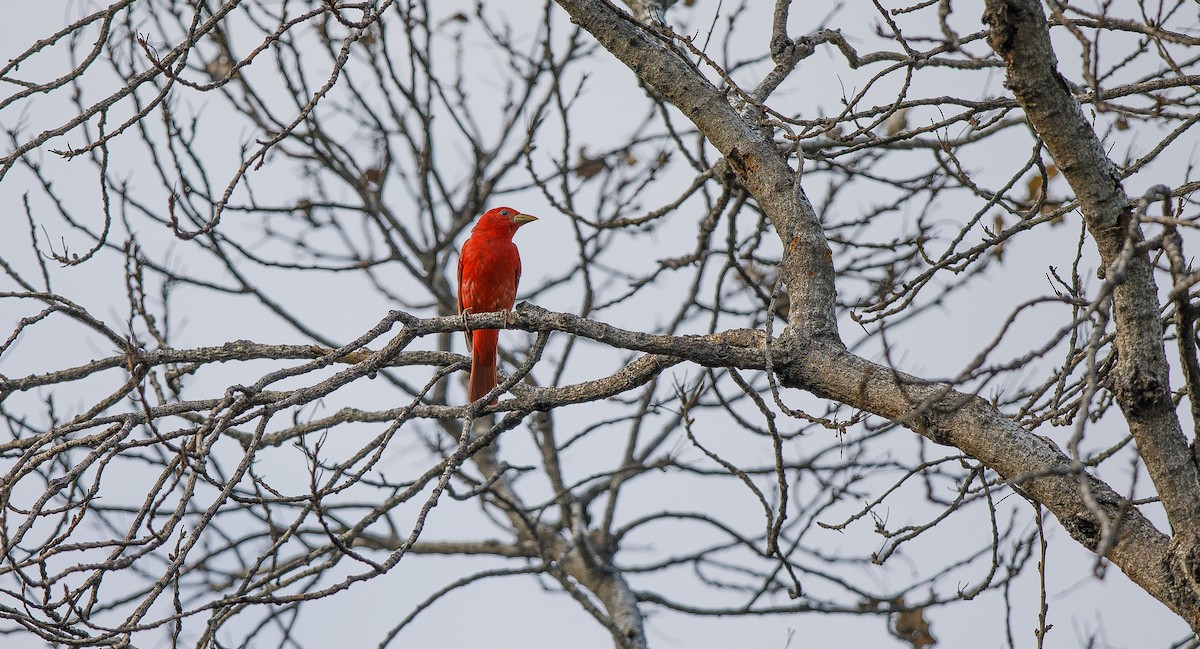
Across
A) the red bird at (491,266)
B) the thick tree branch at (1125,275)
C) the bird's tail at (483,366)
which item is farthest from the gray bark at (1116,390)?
the red bird at (491,266)

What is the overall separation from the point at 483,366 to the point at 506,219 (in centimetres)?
142

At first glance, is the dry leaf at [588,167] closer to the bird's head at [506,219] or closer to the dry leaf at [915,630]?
the bird's head at [506,219]

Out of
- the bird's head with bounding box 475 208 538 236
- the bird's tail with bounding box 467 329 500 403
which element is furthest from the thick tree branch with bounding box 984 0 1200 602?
the bird's head with bounding box 475 208 538 236

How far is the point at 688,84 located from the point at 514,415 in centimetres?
131

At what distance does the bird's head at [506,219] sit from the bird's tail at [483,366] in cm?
98

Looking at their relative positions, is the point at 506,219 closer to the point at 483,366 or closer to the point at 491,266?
the point at 491,266

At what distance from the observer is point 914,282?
334 centimetres

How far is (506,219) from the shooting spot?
21.1 feet

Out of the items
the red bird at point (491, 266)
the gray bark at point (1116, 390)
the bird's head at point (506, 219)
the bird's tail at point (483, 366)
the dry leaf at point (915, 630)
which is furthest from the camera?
the bird's head at point (506, 219)

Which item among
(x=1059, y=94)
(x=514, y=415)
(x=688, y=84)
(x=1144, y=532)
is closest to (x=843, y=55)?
(x=688, y=84)

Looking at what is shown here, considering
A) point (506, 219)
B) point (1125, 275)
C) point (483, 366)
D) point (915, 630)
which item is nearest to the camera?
point (1125, 275)

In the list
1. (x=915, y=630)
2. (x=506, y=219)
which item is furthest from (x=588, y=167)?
(x=915, y=630)

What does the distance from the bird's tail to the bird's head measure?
3.22ft

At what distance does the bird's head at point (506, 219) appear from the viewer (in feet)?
21.0
